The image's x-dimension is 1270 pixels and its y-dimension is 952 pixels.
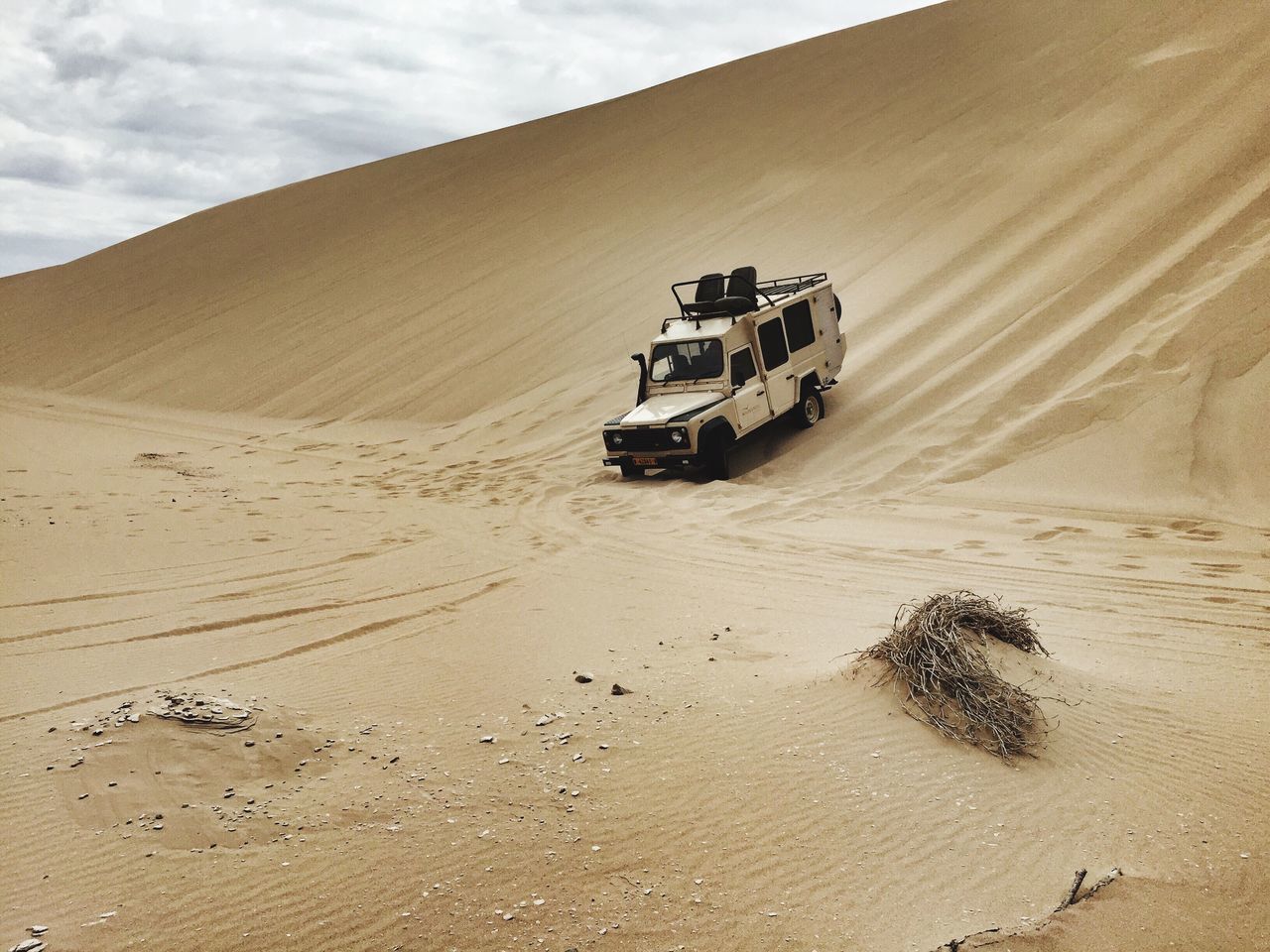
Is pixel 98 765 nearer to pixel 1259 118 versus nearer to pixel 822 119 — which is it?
pixel 1259 118

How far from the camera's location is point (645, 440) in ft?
37.4

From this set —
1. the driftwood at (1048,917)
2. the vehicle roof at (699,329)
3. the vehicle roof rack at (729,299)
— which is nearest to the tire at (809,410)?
the vehicle roof rack at (729,299)

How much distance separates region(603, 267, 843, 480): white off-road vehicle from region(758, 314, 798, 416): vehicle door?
13 millimetres

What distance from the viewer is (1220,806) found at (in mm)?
3961

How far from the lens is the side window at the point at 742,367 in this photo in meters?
11.8

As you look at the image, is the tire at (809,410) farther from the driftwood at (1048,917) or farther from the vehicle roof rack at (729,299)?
the driftwood at (1048,917)

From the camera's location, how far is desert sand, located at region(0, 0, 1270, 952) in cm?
347

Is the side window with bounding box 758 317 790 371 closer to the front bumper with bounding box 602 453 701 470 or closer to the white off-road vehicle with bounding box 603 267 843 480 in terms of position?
the white off-road vehicle with bounding box 603 267 843 480

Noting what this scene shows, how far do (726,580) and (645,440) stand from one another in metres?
4.08

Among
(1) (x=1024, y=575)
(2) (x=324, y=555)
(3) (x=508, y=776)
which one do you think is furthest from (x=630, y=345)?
(3) (x=508, y=776)

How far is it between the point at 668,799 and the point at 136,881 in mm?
1996

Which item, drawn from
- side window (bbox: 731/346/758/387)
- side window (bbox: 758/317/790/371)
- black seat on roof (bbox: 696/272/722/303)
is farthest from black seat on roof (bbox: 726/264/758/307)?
side window (bbox: 731/346/758/387)

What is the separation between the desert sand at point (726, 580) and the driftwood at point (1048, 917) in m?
0.03

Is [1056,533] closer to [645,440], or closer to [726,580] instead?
[726,580]
